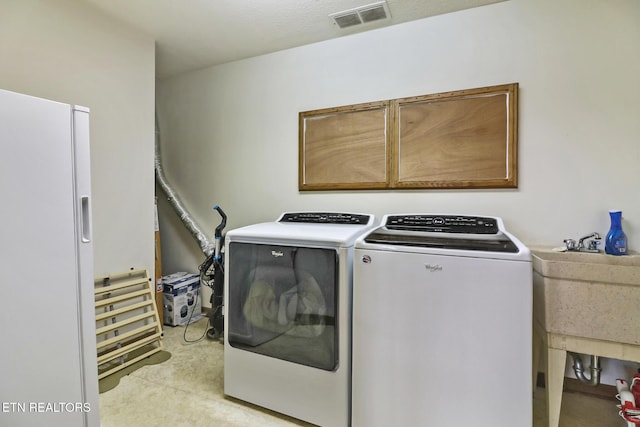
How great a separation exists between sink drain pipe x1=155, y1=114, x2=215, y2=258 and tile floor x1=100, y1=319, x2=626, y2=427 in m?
1.11

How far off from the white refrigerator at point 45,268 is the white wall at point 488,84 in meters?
1.64

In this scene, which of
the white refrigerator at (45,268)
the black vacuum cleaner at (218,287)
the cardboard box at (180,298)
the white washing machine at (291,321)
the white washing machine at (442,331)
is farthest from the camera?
the cardboard box at (180,298)

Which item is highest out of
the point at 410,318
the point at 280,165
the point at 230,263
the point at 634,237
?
the point at 280,165

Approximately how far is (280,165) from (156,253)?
1491mm

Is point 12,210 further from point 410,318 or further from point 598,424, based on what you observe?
point 598,424

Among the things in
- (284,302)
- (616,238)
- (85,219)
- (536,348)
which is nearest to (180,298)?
(284,302)

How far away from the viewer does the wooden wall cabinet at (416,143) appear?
81.0 inches

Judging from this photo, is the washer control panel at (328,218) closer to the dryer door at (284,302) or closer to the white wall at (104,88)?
the dryer door at (284,302)

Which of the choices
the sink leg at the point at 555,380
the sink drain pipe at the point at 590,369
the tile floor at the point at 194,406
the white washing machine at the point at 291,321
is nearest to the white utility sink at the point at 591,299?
the sink leg at the point at 555,380

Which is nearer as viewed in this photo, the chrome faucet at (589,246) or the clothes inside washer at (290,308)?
the clothes inside washer at (290,308)

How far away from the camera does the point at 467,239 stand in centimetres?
152

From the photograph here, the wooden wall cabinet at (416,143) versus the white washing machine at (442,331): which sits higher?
the wooden wall cabinet at (416,143)

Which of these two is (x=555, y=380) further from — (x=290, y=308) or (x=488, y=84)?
(x=488, y=84)

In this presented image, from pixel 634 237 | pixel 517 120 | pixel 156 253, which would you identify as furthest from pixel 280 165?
pixel 634 237
